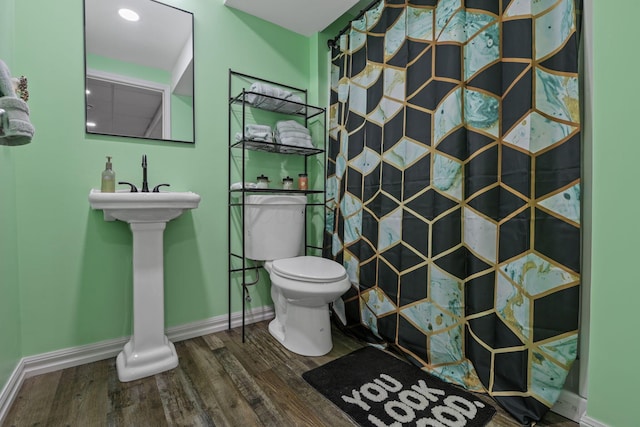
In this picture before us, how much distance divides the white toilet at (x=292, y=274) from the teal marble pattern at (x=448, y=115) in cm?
89

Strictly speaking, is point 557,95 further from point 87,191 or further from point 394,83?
point 87,191

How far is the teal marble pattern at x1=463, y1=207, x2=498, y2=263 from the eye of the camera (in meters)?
1.28

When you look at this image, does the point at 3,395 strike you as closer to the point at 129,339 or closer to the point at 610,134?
the point at 129,339

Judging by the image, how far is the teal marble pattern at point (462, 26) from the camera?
1314mm

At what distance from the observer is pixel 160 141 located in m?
1.72

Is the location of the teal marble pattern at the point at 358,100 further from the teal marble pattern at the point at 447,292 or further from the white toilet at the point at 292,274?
the teal marble pattern at the point at 447,292

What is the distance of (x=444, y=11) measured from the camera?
4.71ft

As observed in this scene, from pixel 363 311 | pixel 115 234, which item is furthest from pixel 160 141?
pixel 363 311

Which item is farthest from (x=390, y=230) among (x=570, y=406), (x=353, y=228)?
(x=570, y=406)

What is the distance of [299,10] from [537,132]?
5.46ft

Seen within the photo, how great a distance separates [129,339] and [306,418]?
1126 millimetres

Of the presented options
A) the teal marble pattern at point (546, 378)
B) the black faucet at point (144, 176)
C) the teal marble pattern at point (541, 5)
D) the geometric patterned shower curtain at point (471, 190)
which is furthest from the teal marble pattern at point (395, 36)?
the teal marble pattern at point (546, 378)

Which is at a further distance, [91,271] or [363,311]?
[363,311]

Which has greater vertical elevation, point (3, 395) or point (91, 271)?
point (91, 271)
